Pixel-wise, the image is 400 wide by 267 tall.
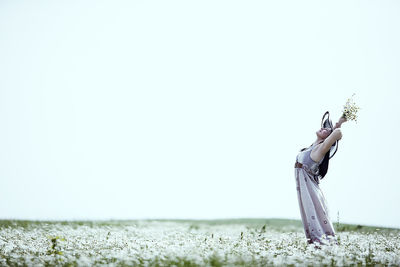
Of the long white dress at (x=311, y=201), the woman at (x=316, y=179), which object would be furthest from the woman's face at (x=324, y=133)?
the long white dress at (x=311, y=201)

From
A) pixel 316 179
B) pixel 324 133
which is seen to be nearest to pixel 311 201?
pixel 316 179

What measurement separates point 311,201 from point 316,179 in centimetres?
68

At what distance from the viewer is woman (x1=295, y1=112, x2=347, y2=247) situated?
33.4ft

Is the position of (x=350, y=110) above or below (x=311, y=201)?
above

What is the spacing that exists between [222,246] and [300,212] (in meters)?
2.53

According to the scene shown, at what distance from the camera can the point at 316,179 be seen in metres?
10.8

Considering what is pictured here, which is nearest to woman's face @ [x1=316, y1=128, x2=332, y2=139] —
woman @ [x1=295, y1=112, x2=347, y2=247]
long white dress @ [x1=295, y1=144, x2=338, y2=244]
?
woman @ [x1=295, y1=112, x2=347, y2=247]

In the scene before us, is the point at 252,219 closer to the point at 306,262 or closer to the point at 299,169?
the point at 299,169

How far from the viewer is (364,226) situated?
1902cm

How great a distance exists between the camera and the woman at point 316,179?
10.2m

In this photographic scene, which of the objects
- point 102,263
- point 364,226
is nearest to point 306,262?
point 102,263

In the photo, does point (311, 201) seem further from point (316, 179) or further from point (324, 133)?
point (324, 133)

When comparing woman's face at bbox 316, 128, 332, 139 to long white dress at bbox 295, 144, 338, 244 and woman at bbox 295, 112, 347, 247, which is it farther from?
long white dress at bbox 295, 144, 338, 244

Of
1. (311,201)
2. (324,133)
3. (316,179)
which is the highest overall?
(324,133)
